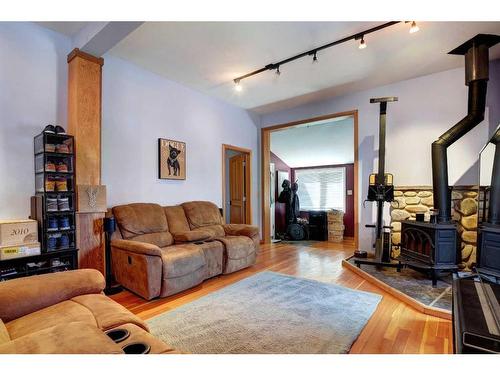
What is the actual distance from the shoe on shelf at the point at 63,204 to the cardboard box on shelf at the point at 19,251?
344 mm

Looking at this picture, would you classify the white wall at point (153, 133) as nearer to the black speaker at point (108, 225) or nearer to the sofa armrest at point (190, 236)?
the black speaker at point (108, 225)

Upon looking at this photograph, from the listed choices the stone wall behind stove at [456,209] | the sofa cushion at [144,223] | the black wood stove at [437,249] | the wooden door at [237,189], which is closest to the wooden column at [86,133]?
the sofa cushion at [144,223]

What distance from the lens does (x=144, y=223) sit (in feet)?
10.2

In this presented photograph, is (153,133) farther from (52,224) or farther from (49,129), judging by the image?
(52,224)

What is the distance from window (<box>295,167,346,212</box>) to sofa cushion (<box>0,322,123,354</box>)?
19.7ft

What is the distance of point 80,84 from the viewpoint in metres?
2.58

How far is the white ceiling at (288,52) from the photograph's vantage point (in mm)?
2539

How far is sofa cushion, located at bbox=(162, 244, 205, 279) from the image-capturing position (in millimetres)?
2557

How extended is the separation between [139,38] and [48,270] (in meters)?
2.42

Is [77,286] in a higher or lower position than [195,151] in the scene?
lower

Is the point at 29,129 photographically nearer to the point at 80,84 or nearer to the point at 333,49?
the point at 80,84

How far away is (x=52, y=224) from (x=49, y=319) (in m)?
1.31

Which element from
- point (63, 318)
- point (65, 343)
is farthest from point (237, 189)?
point (65, 343)
